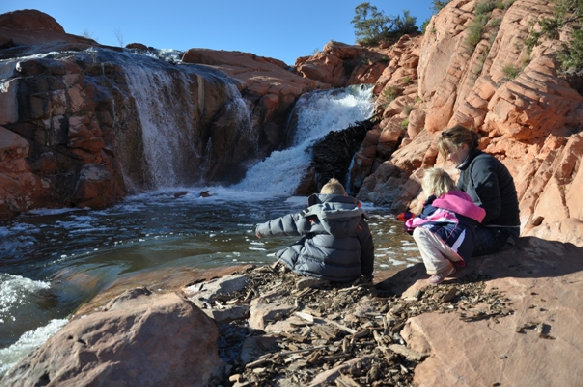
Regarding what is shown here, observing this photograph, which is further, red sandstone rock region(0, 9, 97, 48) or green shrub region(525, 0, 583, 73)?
red sandstone rock region(0, 9, 97, 48)

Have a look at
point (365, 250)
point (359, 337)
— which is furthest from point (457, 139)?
point (359, 337)

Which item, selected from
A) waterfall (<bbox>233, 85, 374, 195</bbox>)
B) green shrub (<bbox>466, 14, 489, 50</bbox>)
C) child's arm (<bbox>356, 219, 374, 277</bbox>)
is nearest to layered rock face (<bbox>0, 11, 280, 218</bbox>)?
waterfall (<bbox>233, 85, 374, 195</bbox>)

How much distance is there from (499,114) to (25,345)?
884 cm

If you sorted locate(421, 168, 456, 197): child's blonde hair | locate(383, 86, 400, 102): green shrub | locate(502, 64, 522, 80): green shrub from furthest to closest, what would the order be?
locate(383, 86, 400, 102): green shrub, locate(502, 64, 522, 80): green shrub, locate(421, 168, 456, 197): child's blonde hair

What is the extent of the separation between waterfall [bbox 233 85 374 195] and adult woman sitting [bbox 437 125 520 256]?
11.0 m

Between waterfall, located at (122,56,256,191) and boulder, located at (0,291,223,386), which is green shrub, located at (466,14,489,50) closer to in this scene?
waterfall, located at (122,56,256,191)

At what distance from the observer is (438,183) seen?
335 cm

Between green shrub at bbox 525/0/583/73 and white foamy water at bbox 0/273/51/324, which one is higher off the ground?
green shrub at bbox 525/0/583/73

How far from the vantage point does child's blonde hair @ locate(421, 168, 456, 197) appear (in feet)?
10.9

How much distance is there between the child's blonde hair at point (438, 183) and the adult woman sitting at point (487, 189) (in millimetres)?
188

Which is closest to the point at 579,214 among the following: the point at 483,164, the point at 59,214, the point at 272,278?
the point at 483,164

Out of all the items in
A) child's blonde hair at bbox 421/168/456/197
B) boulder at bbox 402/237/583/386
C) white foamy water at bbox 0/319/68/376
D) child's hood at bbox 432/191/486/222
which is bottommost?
white foamy water at bbox 0/319/68/376

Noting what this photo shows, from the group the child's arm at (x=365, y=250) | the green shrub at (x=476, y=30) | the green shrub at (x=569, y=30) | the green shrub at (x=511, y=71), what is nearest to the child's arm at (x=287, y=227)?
the child's arm at (x=365, y=250)

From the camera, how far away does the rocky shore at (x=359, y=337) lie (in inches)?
89.4
